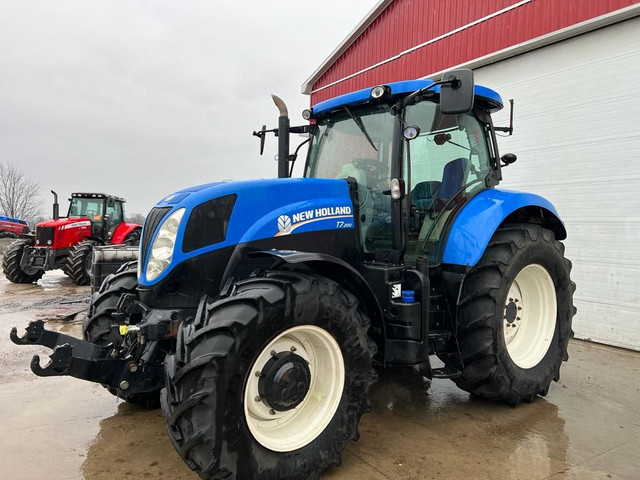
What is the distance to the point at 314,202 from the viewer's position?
3.16 metres

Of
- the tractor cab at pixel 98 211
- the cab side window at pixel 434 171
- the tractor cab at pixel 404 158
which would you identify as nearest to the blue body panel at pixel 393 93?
the tractor cab at pixel 404 158

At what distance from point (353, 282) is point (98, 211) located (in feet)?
39.2

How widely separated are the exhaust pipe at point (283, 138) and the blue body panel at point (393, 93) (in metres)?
0.27

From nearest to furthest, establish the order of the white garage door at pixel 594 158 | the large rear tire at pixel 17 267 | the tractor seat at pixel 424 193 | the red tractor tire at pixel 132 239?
1. the tractor seat at pixel 424 193
2. the white garage door at pixel 594 158
3. the large rear tire at pixel 17 267
4. the red tractor tire at pixel 132 239

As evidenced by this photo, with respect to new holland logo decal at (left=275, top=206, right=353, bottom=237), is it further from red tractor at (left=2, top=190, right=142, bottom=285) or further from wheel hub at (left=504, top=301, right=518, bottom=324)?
red tractor at (left=2, top=190, right=142, bottom=285)

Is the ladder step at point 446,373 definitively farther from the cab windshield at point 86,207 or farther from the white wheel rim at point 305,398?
the cab windshield at point 86,207

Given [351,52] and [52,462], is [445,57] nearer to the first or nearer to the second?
[351,52]

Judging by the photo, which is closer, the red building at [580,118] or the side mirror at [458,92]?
the side mirror at [458,92]

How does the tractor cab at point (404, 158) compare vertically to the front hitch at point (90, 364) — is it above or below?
above

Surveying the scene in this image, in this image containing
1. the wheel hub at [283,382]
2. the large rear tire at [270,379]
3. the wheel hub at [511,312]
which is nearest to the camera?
the large rear tire at [270,379]

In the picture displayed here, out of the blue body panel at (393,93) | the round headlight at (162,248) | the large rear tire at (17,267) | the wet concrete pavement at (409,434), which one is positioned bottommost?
the wet concrete pavement at (409,434)

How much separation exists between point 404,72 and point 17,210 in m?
39.0

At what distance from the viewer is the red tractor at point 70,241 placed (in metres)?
11.1

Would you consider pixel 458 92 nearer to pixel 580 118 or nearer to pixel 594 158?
pixel 594 158
